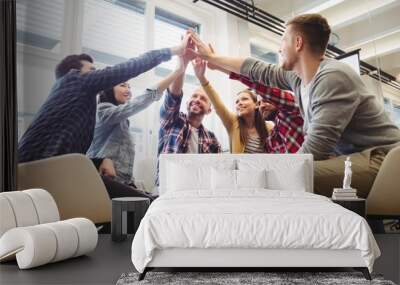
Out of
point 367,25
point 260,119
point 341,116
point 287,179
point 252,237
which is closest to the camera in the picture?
point 252,237

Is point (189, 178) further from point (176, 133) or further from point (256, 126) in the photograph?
point (256, 126)

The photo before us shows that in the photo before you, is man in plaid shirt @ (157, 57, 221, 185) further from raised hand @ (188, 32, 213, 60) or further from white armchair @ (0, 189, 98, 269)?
white armchair @ (0, 189, 98, 269)

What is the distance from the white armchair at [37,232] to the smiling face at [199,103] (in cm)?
209

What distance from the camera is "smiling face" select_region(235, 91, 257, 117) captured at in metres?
5.32

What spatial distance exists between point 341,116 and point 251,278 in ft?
8.56

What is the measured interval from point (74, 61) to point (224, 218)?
10.6ft

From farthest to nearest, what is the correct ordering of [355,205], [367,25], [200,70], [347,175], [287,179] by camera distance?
1. [200,70]
2. [367,25]
3. [347,175]
4. [287,179]
5. [355,205]

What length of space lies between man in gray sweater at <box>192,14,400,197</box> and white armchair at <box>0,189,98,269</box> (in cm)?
283

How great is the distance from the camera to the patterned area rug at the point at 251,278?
9.95ft

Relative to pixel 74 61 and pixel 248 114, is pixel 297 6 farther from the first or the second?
pixel 74 61

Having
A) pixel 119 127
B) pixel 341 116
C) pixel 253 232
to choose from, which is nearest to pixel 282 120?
pixel 341 116

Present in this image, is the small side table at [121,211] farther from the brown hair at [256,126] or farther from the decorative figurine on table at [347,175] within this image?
the decorative figurine on table at [347,175]

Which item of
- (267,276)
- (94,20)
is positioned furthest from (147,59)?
(267,276)

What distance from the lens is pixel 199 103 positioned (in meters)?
5.35
